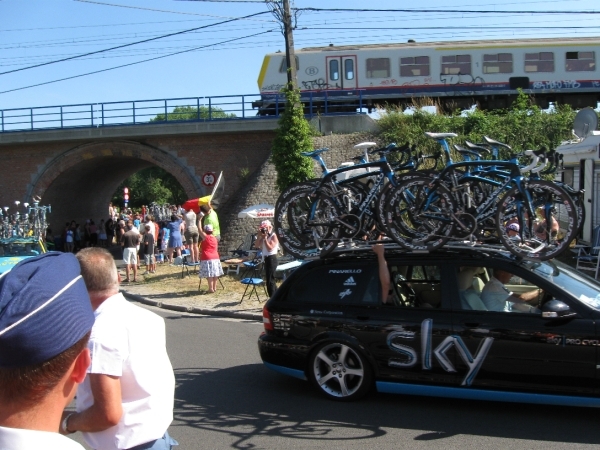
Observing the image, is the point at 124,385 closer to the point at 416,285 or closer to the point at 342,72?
the point at 416,285

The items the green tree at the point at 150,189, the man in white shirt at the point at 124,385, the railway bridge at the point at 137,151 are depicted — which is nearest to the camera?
the man in white shirt at the point at 124,385

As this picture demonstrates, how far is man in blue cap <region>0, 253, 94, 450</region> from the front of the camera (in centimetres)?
158

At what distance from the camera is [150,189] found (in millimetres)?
76000

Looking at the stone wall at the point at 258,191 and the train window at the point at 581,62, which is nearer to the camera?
the stone wall at the point at 258,191

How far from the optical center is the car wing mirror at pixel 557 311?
568 centimetres

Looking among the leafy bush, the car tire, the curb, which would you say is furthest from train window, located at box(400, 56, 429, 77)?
the car tire

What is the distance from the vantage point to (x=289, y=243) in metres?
7.62

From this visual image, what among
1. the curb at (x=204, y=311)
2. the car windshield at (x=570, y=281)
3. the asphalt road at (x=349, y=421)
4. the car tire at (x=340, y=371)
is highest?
the car windshield at (x=570, y=281)

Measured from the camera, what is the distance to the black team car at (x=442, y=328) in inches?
225

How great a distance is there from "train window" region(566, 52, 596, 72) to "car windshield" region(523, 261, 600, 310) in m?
24.9

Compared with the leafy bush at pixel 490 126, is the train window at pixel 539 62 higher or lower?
higher

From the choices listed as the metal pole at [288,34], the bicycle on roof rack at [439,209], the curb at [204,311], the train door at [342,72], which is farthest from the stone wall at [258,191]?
the bicycle on roof rack at [439,209]

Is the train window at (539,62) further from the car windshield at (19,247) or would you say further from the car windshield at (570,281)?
the car windshield at (570,281)

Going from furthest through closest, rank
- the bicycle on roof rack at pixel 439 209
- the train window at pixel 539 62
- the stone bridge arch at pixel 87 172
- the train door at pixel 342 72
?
1. the train door at pixel 342 72
2. the train window at pixel 539 62
3. the stone bridge arch at pixel 87 172
4. the bicycle on roof rack at pixel 439 209
